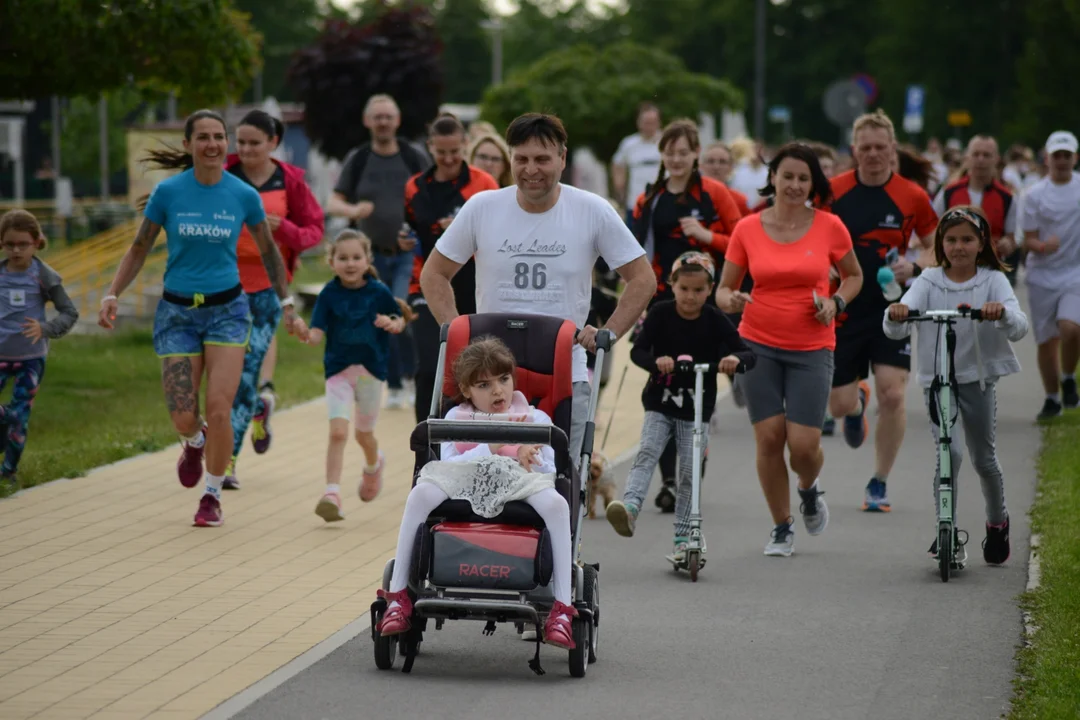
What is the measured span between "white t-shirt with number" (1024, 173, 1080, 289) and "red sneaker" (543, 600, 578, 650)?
922cm

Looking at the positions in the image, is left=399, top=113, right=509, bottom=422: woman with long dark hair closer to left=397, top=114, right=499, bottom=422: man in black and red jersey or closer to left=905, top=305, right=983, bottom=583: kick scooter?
left=397, top=114, right=499, bottom=422: man in black and red jersey

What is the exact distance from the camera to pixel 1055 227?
590 inches

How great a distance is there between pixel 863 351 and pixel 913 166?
147 cm

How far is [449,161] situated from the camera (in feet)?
37.4

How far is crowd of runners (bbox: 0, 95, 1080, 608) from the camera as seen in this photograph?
7602mm

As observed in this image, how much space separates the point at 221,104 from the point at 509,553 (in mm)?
11362

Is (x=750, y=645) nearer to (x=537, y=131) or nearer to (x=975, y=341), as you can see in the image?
(x=537, y=131)

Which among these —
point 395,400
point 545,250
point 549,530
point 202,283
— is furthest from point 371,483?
point 395,400

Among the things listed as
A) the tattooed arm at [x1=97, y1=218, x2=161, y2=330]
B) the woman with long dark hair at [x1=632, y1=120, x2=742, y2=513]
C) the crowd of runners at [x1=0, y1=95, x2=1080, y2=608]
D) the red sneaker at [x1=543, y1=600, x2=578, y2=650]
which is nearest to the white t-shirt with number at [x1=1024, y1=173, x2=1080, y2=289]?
the crowd of runners at [x1=0, y1=95, x2=1080, y2=608]

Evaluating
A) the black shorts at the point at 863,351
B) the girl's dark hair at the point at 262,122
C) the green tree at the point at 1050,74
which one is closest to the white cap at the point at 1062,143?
the black shorts at the point at 863,351

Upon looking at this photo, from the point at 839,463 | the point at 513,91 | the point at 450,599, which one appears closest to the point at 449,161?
the point at 839,463

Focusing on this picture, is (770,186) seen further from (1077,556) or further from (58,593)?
(58,593)

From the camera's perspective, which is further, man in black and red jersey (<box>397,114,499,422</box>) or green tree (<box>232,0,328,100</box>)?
green tree (<box>232,0,328,100</box>)

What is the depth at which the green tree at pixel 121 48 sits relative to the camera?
1505 centimetres
